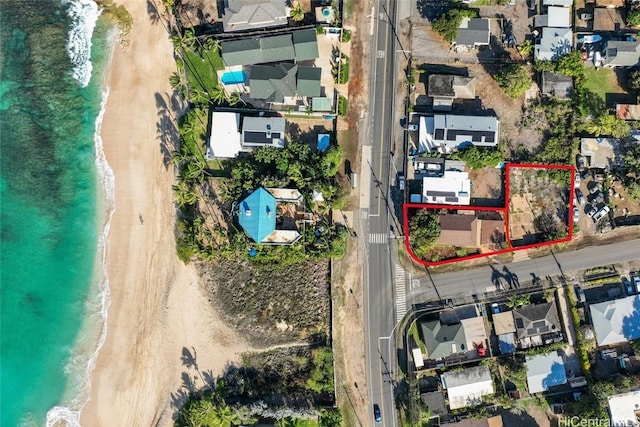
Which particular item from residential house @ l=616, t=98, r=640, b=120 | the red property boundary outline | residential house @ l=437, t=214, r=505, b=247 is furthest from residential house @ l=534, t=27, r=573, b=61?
residential house @ l=437, t=214, r=505, b=247

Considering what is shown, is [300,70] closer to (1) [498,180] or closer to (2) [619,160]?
(1) [498,180]

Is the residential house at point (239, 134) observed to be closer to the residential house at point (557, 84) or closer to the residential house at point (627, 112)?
the residential house at point (557, 84)

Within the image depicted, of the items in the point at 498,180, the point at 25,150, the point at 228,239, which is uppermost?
the point at 25,150

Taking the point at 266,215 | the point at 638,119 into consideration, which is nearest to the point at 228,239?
the point at 266,215

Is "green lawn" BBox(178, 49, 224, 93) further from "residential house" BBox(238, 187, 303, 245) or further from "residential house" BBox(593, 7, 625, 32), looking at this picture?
"residential house" BBox(593, 7, 625, 32)

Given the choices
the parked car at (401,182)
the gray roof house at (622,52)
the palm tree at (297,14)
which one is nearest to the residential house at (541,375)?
the parked car at (401,182)
